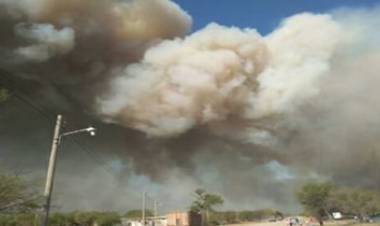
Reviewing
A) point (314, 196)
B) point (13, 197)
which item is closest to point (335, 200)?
point (314, 196)

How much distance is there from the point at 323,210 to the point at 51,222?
2908 inches

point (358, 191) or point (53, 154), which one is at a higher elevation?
point (358, 191)

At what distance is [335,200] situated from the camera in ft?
437

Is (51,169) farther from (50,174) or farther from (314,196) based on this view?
(314,196)

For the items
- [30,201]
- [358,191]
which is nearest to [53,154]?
[30,201]

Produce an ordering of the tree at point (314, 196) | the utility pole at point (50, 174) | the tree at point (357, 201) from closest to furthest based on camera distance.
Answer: the utility pole at point (50, 174), the tree at point (314, 196), the tree at point (357, 201)

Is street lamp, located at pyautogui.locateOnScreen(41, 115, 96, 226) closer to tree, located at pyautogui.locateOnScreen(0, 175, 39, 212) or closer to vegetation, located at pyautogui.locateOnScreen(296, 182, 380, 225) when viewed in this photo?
tree, located at pyautogui.locateOnScreen(0, 175, 39, 212)

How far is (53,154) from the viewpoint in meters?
21.3

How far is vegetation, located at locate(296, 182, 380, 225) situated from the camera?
413 feet

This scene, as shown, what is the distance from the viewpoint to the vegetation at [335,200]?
4956 inches

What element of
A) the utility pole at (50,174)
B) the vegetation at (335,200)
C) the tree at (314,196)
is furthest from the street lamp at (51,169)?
the tree at (314,196)

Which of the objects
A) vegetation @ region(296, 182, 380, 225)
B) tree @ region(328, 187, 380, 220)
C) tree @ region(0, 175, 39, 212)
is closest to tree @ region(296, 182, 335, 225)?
vegetation @ region(296, 182, 380, 225)

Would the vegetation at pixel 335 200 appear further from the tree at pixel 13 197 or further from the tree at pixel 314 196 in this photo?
the tree at pixel 13 197

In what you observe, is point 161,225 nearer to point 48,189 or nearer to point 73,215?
point 73,215
